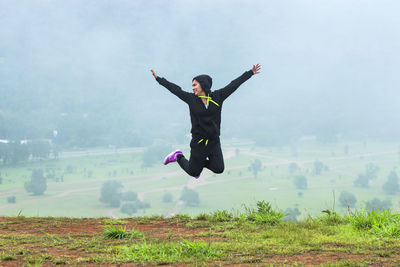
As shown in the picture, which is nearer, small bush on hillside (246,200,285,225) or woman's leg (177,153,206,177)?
woman's leg (177,153,206,177)

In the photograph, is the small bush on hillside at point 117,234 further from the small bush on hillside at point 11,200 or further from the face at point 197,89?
the small bush on hillside at point 11,200

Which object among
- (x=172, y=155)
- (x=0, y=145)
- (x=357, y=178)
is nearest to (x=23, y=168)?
(x=0, y=145)

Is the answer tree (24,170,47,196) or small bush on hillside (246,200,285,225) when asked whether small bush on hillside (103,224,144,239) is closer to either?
small bush on hillside (246,200,285,225)

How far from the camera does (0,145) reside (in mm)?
149000

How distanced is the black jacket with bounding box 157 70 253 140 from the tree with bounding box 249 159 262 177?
590ft

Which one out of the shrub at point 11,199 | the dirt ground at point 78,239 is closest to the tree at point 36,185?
the shrub at point 11,199

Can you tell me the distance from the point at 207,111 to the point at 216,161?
111 centimetres

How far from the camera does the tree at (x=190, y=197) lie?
487 feet

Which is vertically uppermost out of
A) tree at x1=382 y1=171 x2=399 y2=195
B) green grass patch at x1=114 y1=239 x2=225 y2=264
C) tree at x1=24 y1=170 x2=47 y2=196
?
tree at x1=24 y1=170 x2=47 y2=196

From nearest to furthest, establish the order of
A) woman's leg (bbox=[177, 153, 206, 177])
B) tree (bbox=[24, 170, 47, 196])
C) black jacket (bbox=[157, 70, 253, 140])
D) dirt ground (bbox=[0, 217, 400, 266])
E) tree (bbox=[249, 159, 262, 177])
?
dirt ground (bbox=[0, 217, 400, 266]) < black jacket (bbox=[157, 70, 253, 140]) < woman's leg (bbox=[177, 153, 206, 177]) < tree (bbox=[24, 170, 47, 196]) < tree (bbox=[249, 159, 262, 177])

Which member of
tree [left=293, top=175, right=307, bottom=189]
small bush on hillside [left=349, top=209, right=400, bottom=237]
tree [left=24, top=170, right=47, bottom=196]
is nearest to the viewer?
small bush on hillside [left=349, top=209, right=400, bottom=237]

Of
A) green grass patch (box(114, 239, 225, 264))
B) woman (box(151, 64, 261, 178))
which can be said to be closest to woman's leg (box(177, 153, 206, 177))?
woman (box(151, 64, 261, 178))

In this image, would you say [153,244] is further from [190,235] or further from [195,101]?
[195,101]

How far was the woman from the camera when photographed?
7676 millimetres
